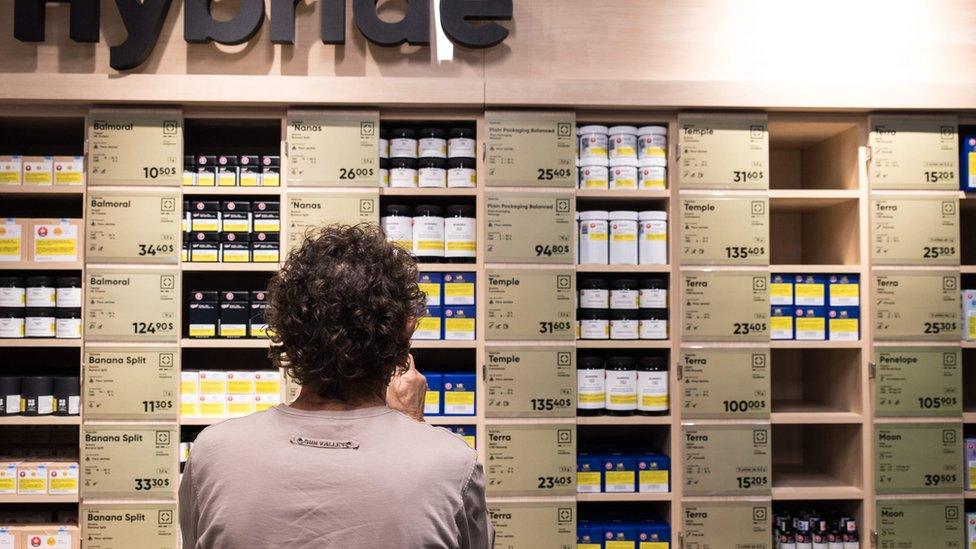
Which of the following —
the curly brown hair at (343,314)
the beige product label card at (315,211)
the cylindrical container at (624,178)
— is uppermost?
the cylindrical container at (624,178)

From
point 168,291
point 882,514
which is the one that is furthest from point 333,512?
point 882,514

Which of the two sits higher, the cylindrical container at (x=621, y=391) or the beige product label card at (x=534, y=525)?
the cylindrical container at (x=621, y=391)

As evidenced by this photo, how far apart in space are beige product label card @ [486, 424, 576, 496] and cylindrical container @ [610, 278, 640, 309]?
570 millimetres

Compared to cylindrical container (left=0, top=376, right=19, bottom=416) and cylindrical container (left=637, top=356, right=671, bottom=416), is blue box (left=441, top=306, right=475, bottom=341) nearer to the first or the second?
cylindrical container (left=637, top=356, right=671, bottom=416)

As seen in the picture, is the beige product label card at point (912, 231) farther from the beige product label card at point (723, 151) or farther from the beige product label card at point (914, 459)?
the beige product label card at point (914, 459)

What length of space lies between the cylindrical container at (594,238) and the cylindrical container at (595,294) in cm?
8

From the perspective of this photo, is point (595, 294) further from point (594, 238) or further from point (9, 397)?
point (9, 397)

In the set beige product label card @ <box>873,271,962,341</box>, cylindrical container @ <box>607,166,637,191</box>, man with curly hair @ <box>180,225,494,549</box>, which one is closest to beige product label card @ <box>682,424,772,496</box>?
beige product label card @ <box>873,271,962,341</box>

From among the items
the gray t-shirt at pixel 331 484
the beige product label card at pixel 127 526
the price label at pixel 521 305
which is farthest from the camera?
the price label at pixel 521 305

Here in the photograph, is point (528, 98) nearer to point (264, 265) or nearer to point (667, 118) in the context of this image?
point (667, 118)

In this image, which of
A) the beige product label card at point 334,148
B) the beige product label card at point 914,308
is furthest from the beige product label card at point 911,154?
the beige product label card at point 334,148

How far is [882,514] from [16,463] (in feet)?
11.6

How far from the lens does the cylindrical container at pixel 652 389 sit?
2.95 metres

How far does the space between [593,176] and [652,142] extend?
0.29m
